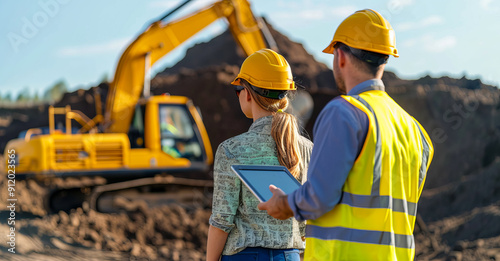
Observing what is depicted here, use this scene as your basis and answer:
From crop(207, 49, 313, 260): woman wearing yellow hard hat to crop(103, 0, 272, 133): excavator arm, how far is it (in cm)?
881

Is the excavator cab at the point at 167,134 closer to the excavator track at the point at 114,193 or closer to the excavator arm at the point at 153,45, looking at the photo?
the excavator arm at the point at 153,45

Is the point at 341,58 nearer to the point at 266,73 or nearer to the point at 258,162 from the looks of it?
the point at 266,73

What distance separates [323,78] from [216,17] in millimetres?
13870

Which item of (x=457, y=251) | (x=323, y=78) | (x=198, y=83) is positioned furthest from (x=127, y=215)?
(x=323, y=78)

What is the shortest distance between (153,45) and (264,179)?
9.45m

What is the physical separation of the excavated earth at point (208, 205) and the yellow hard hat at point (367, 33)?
6.75 metres

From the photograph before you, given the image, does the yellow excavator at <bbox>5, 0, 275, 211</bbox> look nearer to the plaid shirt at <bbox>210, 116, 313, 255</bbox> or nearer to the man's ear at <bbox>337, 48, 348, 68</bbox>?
the plaid shirt at <bbox>210, 116, 313, 255</bbox>

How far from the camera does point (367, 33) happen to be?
6.32 ft

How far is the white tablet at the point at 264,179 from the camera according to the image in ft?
6.27

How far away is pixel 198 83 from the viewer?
67.8 ft

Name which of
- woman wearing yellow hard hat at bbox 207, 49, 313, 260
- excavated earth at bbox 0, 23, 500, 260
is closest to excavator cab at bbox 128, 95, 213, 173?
excavated earth at bbox 0, 23, 500, 260

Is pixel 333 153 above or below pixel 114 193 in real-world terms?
above

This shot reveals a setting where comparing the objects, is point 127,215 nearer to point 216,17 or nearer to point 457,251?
point 216,17

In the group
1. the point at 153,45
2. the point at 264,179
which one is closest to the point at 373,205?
the point at 264,179
